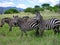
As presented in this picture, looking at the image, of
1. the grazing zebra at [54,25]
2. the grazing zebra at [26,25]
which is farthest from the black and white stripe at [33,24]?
the grazing zebra at [54,25]

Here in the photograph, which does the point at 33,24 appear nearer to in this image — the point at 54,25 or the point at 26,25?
the point at 26,25

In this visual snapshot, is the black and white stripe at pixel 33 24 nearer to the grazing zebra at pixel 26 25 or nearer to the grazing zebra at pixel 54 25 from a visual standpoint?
the grazing zebra at pixel 26 25

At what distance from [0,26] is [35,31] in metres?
6.00

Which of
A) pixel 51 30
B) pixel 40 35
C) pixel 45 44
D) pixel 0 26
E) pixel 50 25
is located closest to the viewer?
pixel 45 44

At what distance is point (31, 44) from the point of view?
8797 millimetres

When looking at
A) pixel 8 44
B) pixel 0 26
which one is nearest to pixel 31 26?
pixel 8 44

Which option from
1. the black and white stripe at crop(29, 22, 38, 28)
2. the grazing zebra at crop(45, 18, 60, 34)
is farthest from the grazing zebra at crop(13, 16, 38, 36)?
the grazing zebra at crop(45, 18, 60, 34)

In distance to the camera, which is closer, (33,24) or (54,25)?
(33,24)

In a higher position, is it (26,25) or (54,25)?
(26,25)

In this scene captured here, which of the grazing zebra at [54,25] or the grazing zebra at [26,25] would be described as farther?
the grazing zebra at [54,25]

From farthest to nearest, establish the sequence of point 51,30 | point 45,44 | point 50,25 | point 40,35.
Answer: point 51,30
point 50,25
point 40,35
point 45,44

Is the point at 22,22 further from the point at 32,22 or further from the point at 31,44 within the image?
the point at 31,44

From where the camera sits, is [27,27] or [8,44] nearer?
[8,44]

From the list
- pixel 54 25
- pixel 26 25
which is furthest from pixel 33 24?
pixel 54 25
